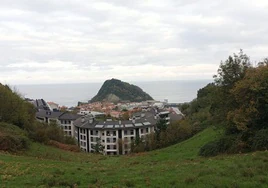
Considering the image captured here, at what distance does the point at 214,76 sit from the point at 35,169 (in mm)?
18311

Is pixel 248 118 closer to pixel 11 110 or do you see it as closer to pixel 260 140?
pixel 260 140

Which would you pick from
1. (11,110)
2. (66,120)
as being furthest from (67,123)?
(11,110)

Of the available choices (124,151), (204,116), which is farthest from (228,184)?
(124,151)

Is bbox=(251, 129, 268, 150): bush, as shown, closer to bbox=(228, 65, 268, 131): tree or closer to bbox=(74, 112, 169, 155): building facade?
bbox=(228, 65, 268, 131): tree

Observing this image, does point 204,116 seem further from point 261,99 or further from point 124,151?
point 261,99

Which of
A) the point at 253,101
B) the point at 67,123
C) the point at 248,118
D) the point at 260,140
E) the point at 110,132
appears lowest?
the point at 110,132

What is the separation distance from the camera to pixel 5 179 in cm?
1188

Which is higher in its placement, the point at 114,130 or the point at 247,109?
the point at 247,109

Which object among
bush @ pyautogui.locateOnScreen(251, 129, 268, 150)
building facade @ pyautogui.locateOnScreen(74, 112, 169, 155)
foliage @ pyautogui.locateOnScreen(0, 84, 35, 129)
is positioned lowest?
building facade @ pyautogui.locateOnScreen(74, 112, 169, 155)

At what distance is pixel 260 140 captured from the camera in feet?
63.0

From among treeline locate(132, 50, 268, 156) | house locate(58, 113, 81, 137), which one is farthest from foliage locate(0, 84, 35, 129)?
house locate(58, 113, 81, 137)

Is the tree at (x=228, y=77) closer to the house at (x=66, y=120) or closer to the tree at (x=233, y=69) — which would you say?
the tree at (x=233, y=69)

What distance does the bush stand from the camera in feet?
61.9

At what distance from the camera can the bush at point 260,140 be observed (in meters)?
18.9
